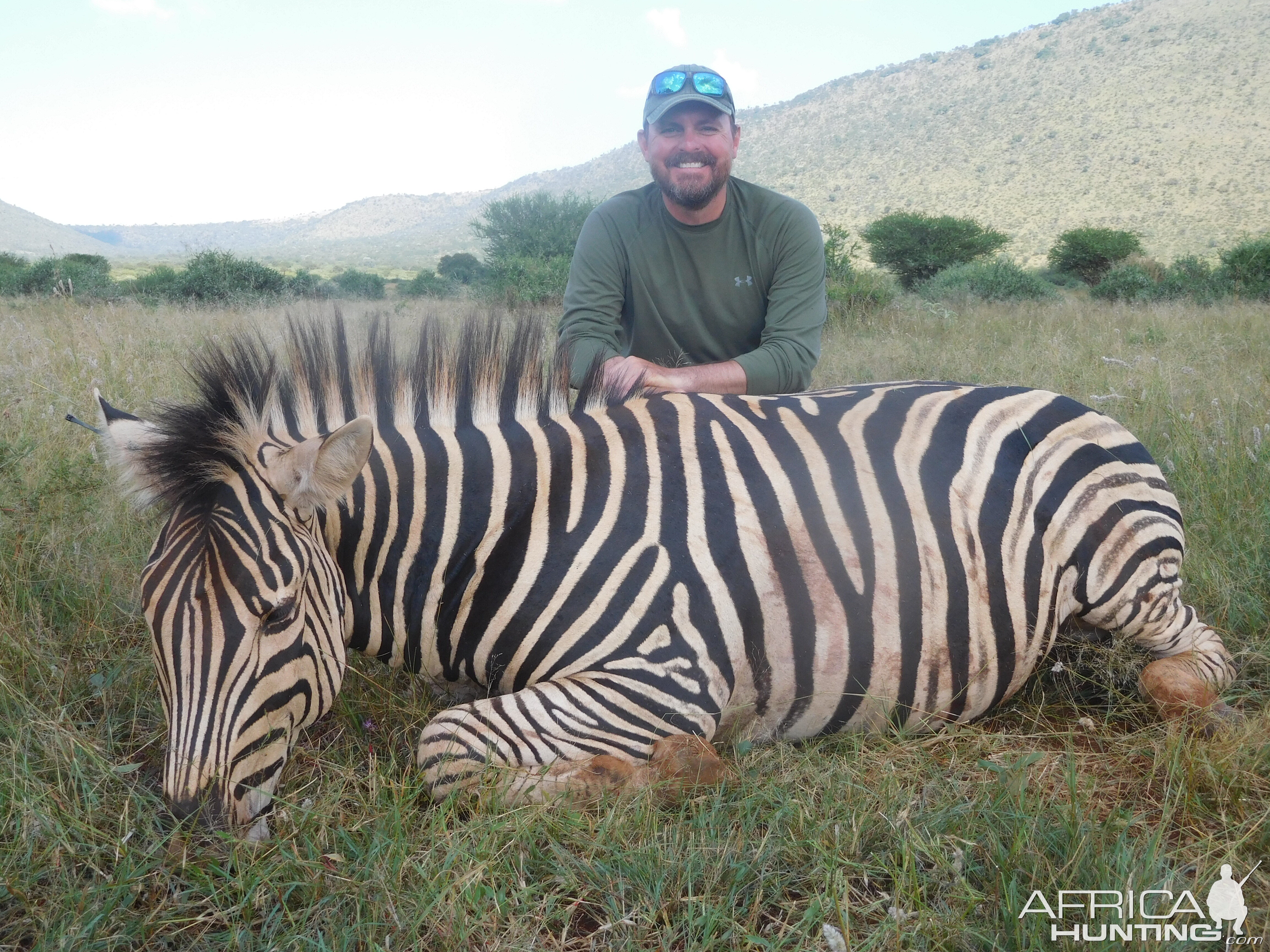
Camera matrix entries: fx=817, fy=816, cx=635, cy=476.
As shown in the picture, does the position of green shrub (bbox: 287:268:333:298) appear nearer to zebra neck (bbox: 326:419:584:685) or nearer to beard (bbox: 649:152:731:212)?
beard (bbox: 649:152:731:212)

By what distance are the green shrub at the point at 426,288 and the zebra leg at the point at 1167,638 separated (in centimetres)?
1821

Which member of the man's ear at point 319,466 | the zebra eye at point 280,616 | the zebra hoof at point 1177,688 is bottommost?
the zebra hoof at point 1177,688

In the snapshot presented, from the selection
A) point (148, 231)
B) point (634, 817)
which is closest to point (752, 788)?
point (634, 817)

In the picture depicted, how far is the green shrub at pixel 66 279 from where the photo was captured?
13.2 meters

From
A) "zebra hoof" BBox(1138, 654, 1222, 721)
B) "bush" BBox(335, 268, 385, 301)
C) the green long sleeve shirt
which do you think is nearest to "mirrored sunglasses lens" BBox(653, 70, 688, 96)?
the green long sleeve shirt

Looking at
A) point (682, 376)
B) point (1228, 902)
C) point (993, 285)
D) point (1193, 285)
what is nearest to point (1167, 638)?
point (1228, 902)

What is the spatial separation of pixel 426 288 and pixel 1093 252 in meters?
20.0

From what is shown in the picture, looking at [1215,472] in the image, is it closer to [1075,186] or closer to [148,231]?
[1075,186]

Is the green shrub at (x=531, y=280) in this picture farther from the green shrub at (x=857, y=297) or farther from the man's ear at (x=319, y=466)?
the man's ear at (x=319, y=466)

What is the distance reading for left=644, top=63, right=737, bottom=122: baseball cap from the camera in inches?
176

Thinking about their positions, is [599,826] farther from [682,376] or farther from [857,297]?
[857,297]

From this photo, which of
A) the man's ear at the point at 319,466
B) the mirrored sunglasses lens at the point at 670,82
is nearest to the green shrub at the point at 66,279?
the mirrored sunglasses lens at the point at 670,82

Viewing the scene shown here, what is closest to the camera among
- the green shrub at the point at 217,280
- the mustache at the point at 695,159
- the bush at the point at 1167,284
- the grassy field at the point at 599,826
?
the grassy field at the point at 599,826

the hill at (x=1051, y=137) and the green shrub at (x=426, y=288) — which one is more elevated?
the hill at (x=1051, y=137)
